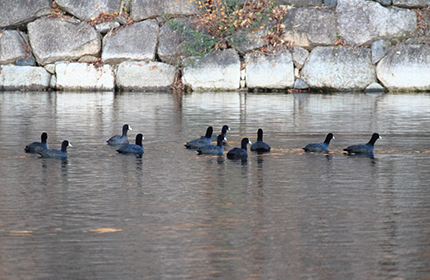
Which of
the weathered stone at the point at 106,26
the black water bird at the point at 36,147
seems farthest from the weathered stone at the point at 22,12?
the black water bird at the point at 36,147

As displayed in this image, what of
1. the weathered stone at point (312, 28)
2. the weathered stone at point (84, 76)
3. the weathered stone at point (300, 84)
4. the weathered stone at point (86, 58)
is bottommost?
the weathered stone at point (300, 84)

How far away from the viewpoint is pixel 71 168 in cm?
1000

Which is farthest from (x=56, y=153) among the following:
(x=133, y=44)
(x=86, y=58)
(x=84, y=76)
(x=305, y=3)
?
(x=305, y=3)

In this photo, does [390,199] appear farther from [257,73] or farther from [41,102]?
[257,73]

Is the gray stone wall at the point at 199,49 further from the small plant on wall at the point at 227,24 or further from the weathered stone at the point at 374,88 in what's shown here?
the small plant on wall at the point at 227,24

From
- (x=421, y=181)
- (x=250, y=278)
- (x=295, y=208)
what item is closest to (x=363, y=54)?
(x=421, y=181)

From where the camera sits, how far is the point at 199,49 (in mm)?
27703

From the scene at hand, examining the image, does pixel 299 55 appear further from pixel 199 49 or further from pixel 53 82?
pixel 53 82

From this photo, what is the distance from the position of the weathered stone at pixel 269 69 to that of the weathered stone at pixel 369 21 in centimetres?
248

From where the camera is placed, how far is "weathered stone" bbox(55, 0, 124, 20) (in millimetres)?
28812

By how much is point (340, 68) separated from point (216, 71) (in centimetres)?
486

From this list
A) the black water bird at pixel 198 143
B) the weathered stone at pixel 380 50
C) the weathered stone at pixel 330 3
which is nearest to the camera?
the black water bird at pixel 198 143

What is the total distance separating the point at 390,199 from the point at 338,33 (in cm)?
2031

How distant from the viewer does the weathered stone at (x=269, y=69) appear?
1069 inches
